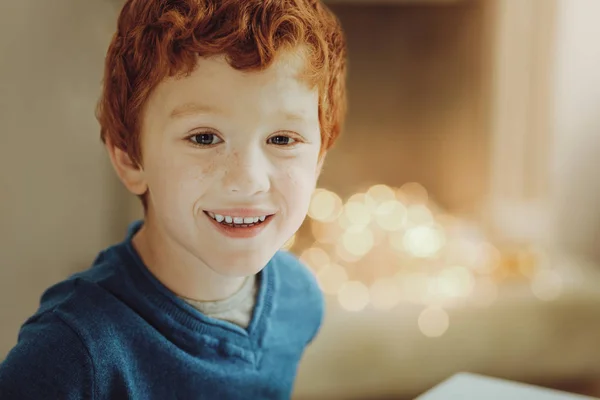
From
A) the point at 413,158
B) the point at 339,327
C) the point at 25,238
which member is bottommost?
the point at 339,327

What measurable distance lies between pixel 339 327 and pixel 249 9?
107 cm

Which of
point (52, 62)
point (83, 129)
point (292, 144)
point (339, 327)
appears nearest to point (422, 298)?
point (339, 327)

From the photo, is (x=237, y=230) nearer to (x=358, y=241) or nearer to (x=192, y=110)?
(x=192, y=110)

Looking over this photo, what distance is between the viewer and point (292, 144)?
599 millimetres

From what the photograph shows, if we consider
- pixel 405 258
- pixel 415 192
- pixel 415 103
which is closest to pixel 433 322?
pixel 405 258

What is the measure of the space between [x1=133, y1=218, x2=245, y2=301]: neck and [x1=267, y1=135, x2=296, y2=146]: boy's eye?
0.39ft

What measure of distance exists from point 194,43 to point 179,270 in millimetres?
193

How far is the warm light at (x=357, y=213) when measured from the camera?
185cm

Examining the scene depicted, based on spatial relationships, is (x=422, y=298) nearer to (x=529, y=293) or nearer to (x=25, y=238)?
(x=529, y=293)

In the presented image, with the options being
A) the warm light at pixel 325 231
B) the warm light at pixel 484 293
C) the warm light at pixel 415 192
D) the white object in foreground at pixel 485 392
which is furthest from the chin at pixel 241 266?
the warm light at pixel 415 192

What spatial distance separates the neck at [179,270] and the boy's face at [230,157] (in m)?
0.02

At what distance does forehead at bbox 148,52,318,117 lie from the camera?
56 centimetres

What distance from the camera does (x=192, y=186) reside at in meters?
0.58

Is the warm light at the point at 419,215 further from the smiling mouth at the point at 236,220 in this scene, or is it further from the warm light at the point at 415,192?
the smiling mouth at the point at 236,220
